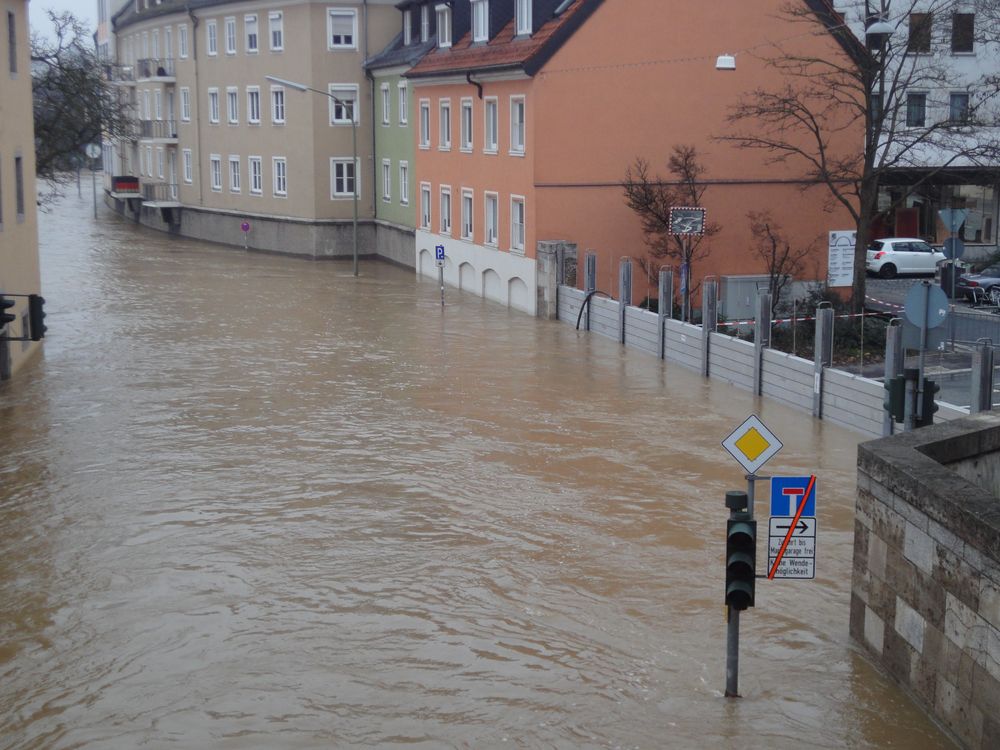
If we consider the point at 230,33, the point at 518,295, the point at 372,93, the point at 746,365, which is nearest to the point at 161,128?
the point at 230,33

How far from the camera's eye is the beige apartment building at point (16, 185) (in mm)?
26969

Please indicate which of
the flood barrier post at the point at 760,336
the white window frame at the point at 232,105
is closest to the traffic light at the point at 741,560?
the flood barrier post at the point at 760,336

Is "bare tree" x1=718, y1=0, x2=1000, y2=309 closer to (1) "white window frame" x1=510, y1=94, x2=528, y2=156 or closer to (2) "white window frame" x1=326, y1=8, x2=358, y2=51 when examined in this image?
(1) "white window frame" x1=510, y1=94, x2=528, y2=156

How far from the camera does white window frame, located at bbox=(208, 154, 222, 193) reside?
195 feet

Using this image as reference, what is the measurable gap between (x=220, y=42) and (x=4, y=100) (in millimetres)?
31887

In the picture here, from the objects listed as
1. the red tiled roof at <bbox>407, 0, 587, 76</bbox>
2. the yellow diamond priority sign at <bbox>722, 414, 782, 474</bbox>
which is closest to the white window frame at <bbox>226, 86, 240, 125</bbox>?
the red tiled roof at <bbox>407, 0, 587, 76</bbox>

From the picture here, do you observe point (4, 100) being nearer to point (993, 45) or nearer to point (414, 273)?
point (414, 273)

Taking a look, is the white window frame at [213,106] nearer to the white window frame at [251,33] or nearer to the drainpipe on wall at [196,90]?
the drainpipe on wall at [196,90]

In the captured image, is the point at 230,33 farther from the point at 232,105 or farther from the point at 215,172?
the point at 215,172

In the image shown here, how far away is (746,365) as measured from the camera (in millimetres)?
25281

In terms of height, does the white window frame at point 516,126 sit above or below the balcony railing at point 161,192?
above

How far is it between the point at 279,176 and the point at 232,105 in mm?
5168

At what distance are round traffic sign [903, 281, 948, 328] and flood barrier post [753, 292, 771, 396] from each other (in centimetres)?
899

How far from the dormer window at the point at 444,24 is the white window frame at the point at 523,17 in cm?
610
